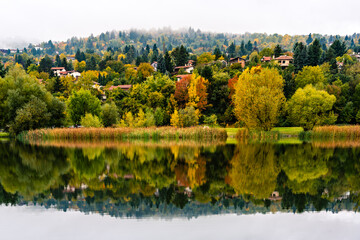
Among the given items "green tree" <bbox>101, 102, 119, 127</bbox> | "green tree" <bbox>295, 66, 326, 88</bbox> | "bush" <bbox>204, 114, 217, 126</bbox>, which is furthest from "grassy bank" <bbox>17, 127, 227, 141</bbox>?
"green tree" <bbox>295, 66, 326, 88</bbox>

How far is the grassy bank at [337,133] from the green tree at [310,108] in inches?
314

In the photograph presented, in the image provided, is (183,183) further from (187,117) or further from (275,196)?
(187,117)

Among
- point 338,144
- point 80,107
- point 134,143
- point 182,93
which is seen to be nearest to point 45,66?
point 80,107

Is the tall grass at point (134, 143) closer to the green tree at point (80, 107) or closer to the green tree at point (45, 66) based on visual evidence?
the green tree at point (80, 107)

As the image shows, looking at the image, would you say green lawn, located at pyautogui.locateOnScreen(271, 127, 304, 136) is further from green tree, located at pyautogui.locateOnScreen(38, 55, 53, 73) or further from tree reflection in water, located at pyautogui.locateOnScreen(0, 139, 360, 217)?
green tree, located at pyautogui.locateOnScreen(38, 55, 53, 73)

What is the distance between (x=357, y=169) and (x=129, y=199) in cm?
1590

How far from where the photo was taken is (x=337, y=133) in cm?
4138

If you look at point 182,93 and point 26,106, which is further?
point 182,93

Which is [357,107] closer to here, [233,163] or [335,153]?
[335,153]

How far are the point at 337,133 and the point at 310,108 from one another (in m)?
9.35

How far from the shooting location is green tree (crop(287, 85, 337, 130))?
5034 cm

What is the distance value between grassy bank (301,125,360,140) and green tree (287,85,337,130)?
7982 millimetres

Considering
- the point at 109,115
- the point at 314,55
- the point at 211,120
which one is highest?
the point at 314,55

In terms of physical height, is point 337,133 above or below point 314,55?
below
